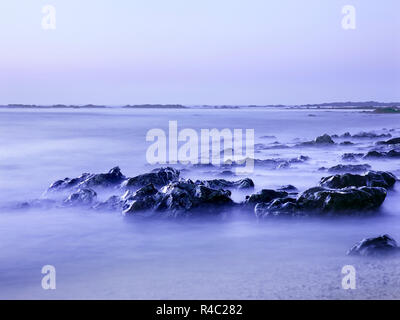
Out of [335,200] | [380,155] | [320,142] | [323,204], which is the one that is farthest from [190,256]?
[320,142]

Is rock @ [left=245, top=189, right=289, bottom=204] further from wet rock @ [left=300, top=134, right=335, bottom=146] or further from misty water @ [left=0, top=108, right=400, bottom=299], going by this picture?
wet rock @ [left=300, top=134, right=335, bottom=146]

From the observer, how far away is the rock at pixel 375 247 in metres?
3.88

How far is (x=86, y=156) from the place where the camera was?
13.0 meters

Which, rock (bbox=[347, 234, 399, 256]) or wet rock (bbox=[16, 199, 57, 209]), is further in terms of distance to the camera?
wet rock (bbox=[16, 199, 57, 209])

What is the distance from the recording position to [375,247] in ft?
12.9

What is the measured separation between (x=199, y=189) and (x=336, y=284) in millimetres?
2412

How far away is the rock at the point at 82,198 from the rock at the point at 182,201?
75cm

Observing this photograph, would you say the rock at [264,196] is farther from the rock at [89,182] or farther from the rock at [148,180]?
the rock at [89,182]

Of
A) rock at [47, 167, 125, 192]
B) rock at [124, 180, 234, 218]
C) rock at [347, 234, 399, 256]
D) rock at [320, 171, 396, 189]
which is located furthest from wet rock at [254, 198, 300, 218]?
rock at [47, 167, 125, 192]

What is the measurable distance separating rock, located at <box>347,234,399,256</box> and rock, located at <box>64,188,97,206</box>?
347 centimetres

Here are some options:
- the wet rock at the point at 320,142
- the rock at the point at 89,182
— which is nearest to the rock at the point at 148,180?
the rock at the point at 89,182

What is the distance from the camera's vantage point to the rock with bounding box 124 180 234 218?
5.29 meters
